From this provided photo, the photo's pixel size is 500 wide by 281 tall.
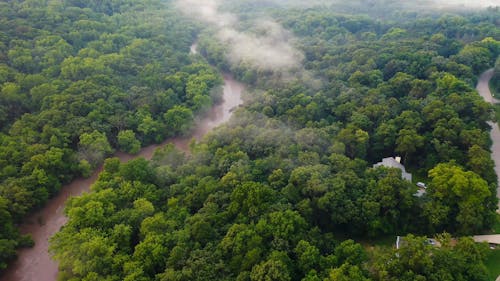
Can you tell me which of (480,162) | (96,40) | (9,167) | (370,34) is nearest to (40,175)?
(9,167)

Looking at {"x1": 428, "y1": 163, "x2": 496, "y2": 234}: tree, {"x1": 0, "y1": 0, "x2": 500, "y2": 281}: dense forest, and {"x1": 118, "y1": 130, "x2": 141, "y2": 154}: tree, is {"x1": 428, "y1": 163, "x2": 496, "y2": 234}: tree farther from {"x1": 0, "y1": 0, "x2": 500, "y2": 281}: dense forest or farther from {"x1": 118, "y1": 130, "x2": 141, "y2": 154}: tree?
{"x1": 118, "y1": 130, "x2": 141, "y2": 154}: tree

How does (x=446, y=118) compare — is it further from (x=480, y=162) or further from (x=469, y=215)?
(x=469, y=215)

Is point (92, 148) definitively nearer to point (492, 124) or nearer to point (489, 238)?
point (489, 238)

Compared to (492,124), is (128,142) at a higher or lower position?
lower

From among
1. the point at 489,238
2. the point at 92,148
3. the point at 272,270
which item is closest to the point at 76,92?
the point at 92,148

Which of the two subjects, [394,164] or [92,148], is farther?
[92,148]

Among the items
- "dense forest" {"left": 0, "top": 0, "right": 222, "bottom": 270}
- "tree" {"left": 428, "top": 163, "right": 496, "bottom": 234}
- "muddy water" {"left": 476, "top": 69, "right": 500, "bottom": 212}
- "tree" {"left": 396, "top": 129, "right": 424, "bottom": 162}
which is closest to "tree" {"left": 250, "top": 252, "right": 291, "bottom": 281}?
"tree" {"left": 428, "top": 163, "right": 496, "bottom": 234}
